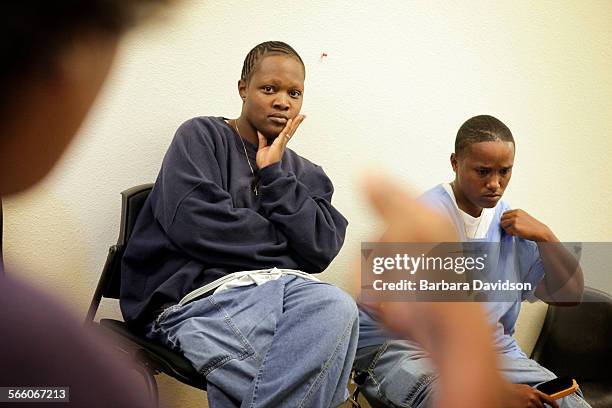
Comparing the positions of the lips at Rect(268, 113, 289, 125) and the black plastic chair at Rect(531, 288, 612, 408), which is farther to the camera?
the black plastic chair at Rect(531, 288, 612, 408)

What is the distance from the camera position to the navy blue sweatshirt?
1149 millimetres

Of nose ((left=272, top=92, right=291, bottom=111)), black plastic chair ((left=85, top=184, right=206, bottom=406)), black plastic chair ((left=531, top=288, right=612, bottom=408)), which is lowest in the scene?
black plastic chair ((left=531, top=288, right=612, bottom=408))

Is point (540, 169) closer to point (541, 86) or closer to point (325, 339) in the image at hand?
point (541, 86)

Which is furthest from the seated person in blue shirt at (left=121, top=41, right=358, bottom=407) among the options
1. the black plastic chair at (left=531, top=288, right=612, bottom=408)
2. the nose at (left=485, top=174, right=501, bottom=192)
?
the black plastic chair at (left=531, top=288, right=612, bottom=408)

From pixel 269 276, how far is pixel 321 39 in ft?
2.07

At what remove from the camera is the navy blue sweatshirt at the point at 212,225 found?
1.15 m

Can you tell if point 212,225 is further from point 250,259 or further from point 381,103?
point 381,103

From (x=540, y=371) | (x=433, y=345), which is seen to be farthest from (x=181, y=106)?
(x=433, y=345)

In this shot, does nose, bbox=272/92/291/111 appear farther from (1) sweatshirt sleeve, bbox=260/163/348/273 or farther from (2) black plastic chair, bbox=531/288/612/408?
(2) black plastic chair, bbox=531/288/612/408

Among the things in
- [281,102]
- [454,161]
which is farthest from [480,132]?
[281,102]

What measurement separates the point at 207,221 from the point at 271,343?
0.78ft

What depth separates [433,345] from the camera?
307mm

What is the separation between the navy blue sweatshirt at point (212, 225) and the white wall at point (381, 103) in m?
0.14

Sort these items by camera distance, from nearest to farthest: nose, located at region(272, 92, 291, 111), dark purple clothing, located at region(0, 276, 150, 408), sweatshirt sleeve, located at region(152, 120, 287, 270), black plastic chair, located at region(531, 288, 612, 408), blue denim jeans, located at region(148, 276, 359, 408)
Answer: dark purple clothing, located at region(0, 276, 150, 408) → blue denim jeans, located at region(148, 276, 359, 408) → sweatshirt sleeve, located at region(152, 120, 287, 270) → nose, located at region(272, 92, 291, 111) → black plastic chair, located at region(531, 288, 612, 408)
